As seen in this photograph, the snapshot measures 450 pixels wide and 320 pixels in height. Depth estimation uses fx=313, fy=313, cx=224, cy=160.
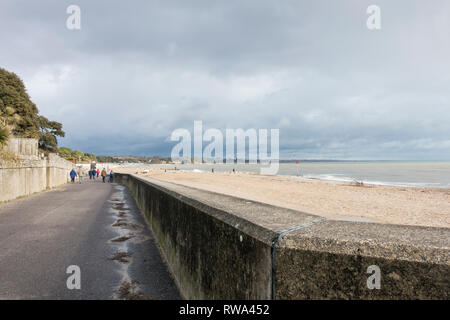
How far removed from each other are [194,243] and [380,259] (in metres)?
2.36

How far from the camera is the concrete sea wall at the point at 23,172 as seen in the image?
46.6 feet

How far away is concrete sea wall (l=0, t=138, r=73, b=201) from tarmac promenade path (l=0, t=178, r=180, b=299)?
590 cm

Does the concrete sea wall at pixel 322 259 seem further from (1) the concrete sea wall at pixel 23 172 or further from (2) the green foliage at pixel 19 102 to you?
(2) the green foliage at pixel 19 102

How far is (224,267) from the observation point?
257 centimetres

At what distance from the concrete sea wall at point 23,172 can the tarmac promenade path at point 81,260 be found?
19.4ft

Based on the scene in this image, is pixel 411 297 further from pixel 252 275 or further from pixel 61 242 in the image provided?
pixel 61 242

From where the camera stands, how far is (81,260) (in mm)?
5469

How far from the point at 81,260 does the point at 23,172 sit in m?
14.1

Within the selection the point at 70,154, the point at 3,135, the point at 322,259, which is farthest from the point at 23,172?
the point at 70,154

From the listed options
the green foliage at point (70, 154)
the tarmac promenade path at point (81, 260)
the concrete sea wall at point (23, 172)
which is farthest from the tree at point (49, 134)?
the tarmac promenade path at point (81, 260)

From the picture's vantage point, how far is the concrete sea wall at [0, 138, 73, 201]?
46.6ft

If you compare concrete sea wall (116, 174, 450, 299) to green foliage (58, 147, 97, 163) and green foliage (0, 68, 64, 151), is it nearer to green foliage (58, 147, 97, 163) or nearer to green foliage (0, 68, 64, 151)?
green foliage (0, 68, 64, 151)
